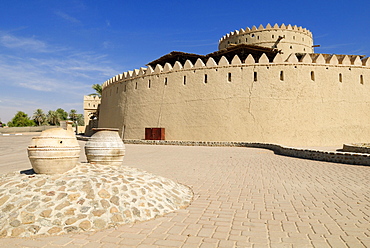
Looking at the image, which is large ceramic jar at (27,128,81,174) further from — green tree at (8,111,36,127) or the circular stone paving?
green tree at (8,111,36,127)

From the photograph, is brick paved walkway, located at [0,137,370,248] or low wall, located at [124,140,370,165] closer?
brick paved walkway, located at [0,137,370,248]

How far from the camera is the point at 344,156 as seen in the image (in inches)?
380

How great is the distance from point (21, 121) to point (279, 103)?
6642cm

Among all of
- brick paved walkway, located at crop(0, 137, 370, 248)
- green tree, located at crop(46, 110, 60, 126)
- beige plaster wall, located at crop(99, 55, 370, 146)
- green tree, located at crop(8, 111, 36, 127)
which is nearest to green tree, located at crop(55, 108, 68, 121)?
green tree, located at crop(46, 110, 60, 126)

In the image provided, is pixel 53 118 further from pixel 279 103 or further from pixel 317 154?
pixel 317 154

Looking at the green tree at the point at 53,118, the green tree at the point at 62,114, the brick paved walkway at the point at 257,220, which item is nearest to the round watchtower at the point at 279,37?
the brick paved walkway at the point at 257,220

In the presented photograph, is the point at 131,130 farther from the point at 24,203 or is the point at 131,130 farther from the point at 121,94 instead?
the point at 24,203

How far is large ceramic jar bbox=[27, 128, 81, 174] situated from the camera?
174 inches

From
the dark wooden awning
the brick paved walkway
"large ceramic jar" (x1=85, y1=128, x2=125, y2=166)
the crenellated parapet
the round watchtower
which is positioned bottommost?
the brick paved walkway

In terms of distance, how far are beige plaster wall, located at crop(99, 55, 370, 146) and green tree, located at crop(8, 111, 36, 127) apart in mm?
59329

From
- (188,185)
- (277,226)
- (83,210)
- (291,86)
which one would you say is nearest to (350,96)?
(291,86)

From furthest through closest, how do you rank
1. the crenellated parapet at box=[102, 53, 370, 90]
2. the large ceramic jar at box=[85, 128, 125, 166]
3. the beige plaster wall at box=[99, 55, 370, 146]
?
the crenellated parapet at box=[102, 53, 370, 90] → the beige plaster wall at box=[99, 55, 370, 146] → the large ceramic jar at box=[85, 128, 125, 166]

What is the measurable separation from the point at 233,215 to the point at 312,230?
115cm

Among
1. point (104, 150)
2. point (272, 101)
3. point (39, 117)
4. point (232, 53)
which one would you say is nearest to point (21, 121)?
point (39, 117)
